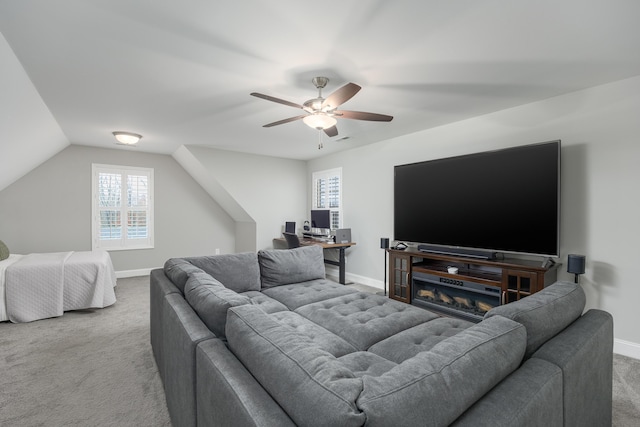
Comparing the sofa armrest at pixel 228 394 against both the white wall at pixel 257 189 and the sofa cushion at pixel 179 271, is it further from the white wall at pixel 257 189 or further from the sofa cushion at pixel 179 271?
the white wall at pixel 257 189

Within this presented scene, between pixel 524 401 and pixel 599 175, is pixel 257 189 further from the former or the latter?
pixel 524 401

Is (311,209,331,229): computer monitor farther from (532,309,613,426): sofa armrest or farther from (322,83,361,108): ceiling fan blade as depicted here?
(532,309,613,426): sofa armrest

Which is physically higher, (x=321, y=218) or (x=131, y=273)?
(x=321, y=218)

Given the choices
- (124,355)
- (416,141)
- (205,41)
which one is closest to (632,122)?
(416,141)

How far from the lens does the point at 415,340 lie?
72.2 inches

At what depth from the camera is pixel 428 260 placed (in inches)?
159

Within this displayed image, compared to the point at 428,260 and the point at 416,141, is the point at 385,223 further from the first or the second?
the point at 416,141

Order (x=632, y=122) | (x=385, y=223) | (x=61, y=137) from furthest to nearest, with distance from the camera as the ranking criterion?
(x=385, y=223), (x=61, y=137), (x=632, y=122)

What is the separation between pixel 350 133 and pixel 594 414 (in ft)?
11.9

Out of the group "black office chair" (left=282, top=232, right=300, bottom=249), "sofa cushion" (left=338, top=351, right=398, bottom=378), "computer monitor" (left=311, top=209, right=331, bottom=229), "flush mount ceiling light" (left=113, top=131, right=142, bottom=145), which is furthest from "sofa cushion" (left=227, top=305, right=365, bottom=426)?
"computer monitor" (left=311, top=209, right=331, bottom=229)

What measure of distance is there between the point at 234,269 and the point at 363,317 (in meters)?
1.32

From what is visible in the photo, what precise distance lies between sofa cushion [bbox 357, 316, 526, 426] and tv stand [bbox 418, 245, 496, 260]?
2374 millimetres

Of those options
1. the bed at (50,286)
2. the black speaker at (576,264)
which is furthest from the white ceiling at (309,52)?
the bed at (50,286)

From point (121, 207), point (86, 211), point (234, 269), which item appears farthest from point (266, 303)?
point (86, 211)
